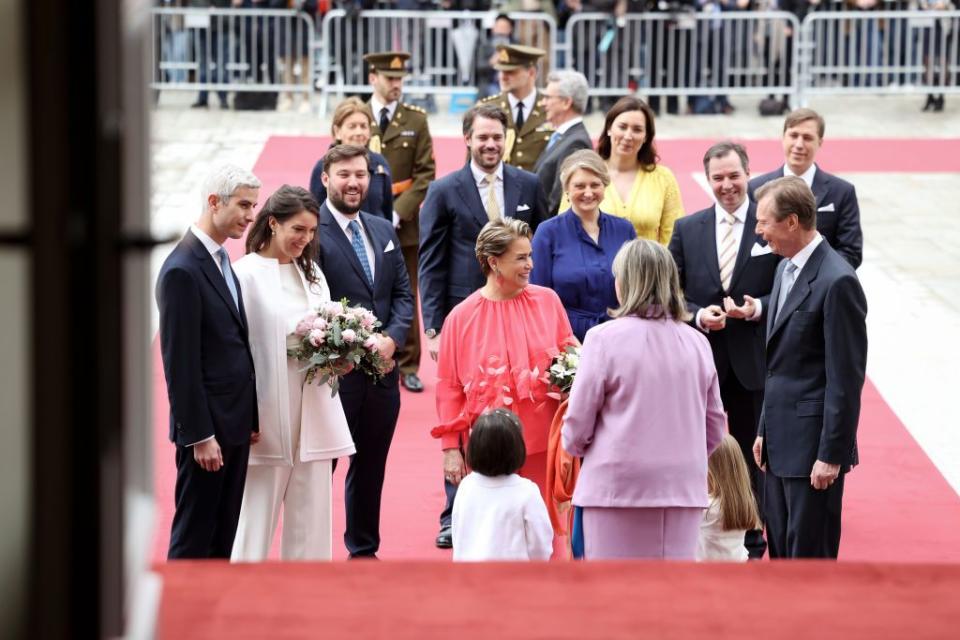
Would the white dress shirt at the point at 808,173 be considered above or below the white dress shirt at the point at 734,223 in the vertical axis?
above

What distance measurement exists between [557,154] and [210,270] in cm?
380

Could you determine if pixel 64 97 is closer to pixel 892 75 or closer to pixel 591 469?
pixel 591 469

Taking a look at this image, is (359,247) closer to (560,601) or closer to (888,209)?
(560,601)

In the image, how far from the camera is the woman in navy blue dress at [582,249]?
6.71m

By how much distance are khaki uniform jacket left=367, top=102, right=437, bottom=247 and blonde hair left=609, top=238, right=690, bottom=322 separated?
460 centimetres

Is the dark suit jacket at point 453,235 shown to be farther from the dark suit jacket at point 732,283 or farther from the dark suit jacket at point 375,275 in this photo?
the dark suit jacket at point 732,283

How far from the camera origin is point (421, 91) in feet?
63.3

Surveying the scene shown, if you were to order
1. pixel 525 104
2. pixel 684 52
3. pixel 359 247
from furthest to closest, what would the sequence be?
pixel 684 52 → pixel 525 104 → pixel 359 247

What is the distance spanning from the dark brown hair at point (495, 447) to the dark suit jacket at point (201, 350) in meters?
0.96

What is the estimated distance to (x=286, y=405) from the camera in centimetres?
566

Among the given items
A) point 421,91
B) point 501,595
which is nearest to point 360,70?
point 421,91

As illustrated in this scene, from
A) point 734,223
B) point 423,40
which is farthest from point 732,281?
point 423,40

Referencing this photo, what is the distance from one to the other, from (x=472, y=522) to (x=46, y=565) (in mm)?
3546

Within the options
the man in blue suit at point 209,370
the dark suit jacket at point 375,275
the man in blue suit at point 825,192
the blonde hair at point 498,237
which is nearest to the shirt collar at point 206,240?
the man in blue suit at point 209,370
